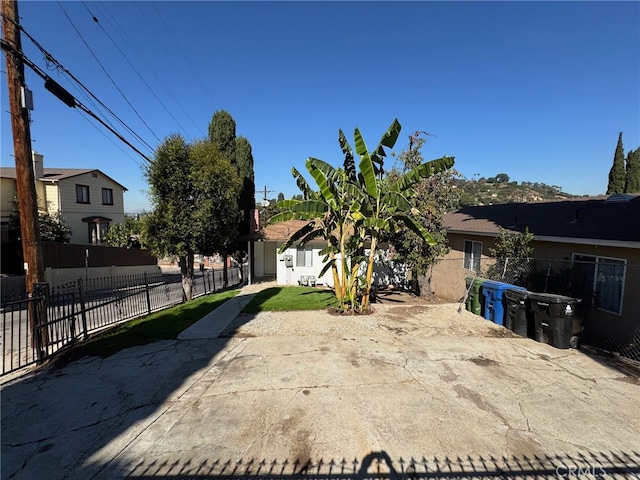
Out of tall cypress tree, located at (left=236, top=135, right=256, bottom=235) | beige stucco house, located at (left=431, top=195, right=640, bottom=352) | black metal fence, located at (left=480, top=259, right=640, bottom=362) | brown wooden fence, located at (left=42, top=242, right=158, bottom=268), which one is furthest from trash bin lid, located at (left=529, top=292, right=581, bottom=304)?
brown wooden fence, located at (left=42, top=242, right=158, bottom=268)

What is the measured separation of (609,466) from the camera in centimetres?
338

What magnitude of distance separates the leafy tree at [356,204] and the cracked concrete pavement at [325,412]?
291 cm

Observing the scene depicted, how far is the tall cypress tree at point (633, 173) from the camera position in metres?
22.7

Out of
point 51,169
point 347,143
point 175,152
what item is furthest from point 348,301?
point 51,169

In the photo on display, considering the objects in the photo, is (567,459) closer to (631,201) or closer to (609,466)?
(609,466)

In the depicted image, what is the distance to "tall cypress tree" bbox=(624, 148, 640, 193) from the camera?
22.7 meters

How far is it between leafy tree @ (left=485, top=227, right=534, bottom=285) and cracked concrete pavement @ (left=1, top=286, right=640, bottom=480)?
3388 millimetres

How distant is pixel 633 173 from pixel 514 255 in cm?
2186

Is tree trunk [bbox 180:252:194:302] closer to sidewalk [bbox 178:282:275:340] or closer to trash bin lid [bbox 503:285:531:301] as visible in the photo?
sidewalk [bbox 178:282:275:340]

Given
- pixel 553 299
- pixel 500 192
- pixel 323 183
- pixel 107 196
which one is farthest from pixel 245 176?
pixel 500 192

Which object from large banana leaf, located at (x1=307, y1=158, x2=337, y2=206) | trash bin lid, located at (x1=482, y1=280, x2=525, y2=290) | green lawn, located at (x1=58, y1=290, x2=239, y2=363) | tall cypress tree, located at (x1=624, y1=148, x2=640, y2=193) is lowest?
green lawn, located at (x1=58, y1=290, x2=239, y2=363)

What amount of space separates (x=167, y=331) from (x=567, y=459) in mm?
8345

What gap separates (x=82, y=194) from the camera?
2625 centimetres

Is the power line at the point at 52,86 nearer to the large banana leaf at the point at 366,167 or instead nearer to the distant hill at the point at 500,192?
the large banana leaf at the point at 366,167
